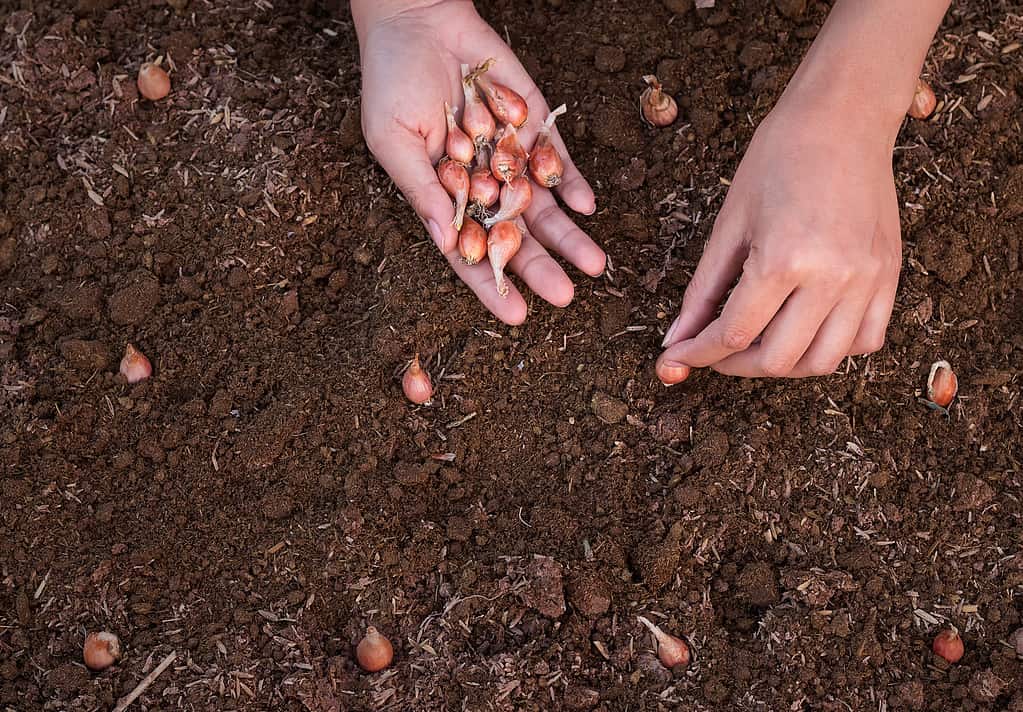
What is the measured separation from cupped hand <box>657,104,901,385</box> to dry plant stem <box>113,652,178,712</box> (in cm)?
108

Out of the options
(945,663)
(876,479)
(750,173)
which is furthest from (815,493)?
(750,173)

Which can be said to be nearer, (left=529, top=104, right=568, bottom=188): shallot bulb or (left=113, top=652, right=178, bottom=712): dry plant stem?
(left=113, top=652, right=178, bottom=712): dry plant stem

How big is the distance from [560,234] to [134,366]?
0.91m

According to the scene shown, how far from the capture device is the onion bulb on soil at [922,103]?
2.18m

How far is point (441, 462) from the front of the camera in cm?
194

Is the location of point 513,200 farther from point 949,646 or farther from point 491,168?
point 949,646

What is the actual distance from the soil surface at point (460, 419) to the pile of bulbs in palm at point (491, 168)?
0.49 feet

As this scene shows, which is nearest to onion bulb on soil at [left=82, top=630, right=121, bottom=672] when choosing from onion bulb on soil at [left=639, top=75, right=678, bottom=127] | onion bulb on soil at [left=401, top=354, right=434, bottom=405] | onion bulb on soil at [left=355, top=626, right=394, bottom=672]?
onion bulb on soil at [left=355, top=626, right=394, bottom=672]

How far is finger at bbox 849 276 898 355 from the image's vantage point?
5.62 feet

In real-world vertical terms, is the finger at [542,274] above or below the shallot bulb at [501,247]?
below

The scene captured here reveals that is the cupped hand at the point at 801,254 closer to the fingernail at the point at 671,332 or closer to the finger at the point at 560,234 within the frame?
the fingernail at the point at 671,332

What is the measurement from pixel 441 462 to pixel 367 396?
20 centimetres

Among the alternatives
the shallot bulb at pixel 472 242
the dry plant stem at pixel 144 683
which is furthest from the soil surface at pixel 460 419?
the shallot bulb at pixel 472 242

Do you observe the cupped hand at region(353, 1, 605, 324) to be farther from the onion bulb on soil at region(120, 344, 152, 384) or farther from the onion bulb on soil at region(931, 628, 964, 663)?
the onion bulb on soil at region(931, 628, 964, 663)
